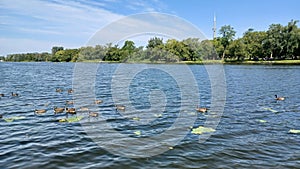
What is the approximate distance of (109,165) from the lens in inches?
352

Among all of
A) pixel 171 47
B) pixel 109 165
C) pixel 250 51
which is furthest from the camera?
pixel 250 51

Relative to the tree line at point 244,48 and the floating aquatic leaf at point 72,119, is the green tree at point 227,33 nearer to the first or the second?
the tree line at point 244,48

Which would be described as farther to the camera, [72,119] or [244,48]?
[244,48]

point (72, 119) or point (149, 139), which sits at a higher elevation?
point (72, 119)

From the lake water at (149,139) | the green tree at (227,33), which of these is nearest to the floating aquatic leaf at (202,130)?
the lake water at (149,139)

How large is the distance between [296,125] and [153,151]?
8694 mm

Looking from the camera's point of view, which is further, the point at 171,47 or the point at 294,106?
the point at 171,47

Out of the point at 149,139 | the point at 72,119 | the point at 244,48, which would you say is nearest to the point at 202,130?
the point at 149,139

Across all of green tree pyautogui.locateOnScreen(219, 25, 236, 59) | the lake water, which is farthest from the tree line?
the lake water

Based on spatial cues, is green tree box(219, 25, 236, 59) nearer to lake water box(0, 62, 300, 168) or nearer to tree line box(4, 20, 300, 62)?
tree line box(4, 20, 300, 62)

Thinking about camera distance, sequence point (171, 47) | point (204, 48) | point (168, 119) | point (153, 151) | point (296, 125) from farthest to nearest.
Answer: point (171, 47), point (204, 48), point (168, 119), point (296, 125), point (153, 151)

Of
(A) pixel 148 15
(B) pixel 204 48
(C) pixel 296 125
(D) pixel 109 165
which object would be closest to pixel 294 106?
(C) pixel 296 125

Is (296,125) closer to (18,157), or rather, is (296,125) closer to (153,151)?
(153,151)

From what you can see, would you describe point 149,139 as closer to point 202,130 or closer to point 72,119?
point 202,130
